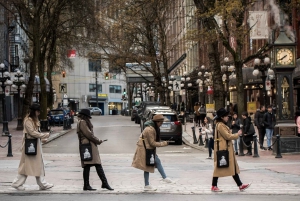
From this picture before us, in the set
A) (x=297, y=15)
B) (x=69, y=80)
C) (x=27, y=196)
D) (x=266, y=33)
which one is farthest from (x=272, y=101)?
(x=69, y=80)

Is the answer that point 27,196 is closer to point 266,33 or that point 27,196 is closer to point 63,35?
point 266,33

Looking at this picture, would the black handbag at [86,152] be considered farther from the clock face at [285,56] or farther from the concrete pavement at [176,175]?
the clock face at [285,56]

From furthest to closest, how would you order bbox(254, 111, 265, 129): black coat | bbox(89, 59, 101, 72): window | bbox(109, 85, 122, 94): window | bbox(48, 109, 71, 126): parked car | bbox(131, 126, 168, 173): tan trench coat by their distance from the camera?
1. bbox(109, 85, 122, 94): window
2. bbox(89, 59, 101, 72): window
3. bbox(48, 109, 71, 126): parked car
4. bbox(254, 111, 265, 129): black coat
5. bbox(131, 126, 168, 173): tan trench coat

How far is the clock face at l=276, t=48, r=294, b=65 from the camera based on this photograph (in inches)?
894

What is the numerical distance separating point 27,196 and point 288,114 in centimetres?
1338

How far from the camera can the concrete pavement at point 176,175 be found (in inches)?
510

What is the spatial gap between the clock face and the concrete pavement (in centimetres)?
346

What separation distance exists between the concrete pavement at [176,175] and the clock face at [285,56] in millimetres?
3460

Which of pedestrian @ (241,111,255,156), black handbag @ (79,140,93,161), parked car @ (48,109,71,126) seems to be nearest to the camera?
black handbag @ (79,140,93,161)

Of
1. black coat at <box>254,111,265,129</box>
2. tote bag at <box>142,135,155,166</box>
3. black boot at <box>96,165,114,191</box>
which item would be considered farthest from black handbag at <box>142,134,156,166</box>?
black coat at <box>254,111,265,129</box>

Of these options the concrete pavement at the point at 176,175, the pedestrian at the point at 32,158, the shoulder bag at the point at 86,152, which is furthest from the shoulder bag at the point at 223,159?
the pedestrian at the point at 32,158

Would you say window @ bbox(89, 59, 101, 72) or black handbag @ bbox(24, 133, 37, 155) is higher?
window @ bbox(89, 59, 101, 72)

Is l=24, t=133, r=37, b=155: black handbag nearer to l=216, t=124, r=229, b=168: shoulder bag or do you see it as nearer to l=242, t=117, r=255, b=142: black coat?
l=216, t=124, r=229, b=168: shoulder bag

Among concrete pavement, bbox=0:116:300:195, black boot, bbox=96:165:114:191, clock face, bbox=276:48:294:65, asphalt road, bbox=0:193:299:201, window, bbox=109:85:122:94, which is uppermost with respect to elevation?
window, bbox=109:85:122:94
